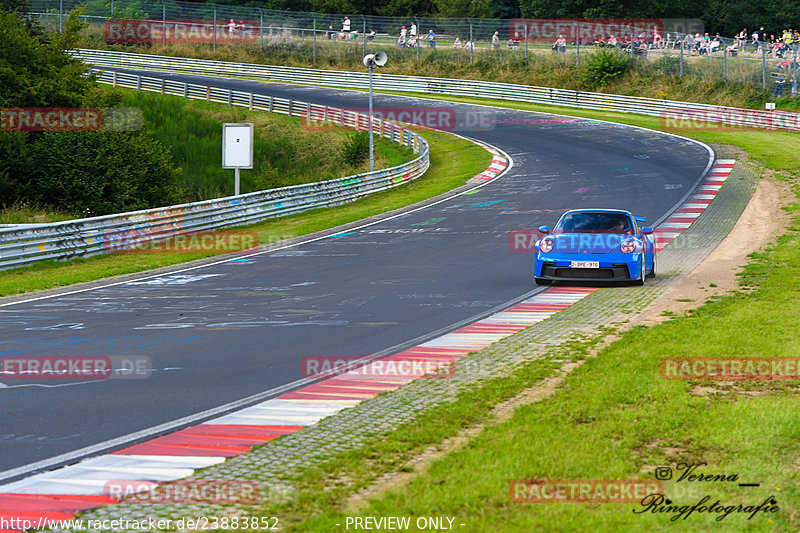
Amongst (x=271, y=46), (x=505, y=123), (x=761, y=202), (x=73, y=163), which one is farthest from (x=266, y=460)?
(x=271, y=46)

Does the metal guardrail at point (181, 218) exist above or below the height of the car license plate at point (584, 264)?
below

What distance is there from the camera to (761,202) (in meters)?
27.2

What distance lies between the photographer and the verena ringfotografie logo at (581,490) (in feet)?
19.1

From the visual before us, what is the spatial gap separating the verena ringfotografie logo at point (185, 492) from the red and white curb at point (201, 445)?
0.04 metres

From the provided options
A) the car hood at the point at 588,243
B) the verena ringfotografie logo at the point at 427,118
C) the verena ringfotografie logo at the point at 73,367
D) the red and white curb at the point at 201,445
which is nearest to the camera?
→ the red and white curb at the point at 201,445

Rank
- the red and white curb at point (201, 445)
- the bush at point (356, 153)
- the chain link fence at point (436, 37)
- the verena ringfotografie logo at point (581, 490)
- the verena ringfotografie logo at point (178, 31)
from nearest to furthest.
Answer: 1. the verena ringfotografie logo at point (581, 490)
2. the red and white curb at point (201, 445)
3. the bush at point (356, 153)
4. the chain link fence at point (436, 37)
5. the verena ringfotografie logo at point (178, 31)

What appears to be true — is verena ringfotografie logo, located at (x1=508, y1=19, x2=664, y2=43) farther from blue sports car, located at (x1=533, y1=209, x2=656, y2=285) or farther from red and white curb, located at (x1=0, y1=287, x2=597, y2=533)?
red and white curb, located at (x1=0, y1=287, x2=597, y2=533)

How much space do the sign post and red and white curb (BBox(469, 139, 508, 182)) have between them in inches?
421

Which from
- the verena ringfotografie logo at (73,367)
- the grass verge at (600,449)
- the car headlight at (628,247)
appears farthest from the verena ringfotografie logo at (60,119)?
the grass verge at (600,449)

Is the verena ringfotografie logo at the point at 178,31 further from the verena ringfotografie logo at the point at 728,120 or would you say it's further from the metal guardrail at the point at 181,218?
the verena ringfotografie logo at the point at 728,120

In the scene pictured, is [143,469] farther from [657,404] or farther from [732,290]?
[732,290]

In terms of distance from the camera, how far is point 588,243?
16672 mm

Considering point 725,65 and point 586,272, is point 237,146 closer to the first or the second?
point 586,272

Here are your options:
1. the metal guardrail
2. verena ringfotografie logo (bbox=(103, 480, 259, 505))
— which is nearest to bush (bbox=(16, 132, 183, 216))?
the metal guardrail
